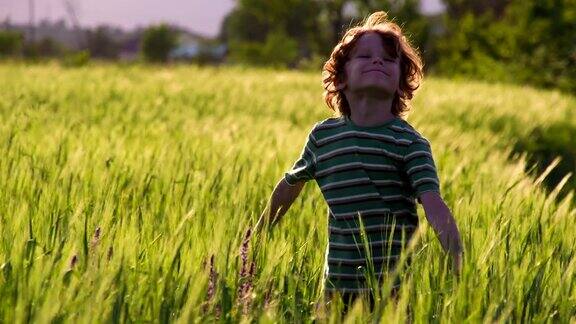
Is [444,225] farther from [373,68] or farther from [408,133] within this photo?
[373,68]

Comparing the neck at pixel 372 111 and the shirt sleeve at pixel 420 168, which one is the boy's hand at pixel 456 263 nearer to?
the shirt sleeve at pixel 420 168

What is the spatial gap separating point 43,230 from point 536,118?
7765 millimetres

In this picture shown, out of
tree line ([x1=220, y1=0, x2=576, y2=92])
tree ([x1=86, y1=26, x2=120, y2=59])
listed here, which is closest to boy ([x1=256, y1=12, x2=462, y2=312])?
tree line ([x1=220, y1=0, x2=576, y2=92])

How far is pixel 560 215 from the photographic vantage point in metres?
2.44

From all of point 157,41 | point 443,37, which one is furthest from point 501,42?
point 157,41

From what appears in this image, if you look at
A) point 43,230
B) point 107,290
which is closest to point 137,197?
point 43,230

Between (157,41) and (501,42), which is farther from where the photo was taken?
(157,41)

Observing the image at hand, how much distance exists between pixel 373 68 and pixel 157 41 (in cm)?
7218

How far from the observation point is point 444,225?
179 centimetres

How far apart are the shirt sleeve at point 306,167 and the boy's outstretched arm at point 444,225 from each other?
352 mm

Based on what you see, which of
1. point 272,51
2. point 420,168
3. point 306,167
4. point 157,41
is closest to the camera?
point 420,168

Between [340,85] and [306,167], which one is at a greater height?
[340,85]

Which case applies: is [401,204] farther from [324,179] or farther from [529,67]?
[529,67]

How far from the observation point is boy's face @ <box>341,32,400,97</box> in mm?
1979
